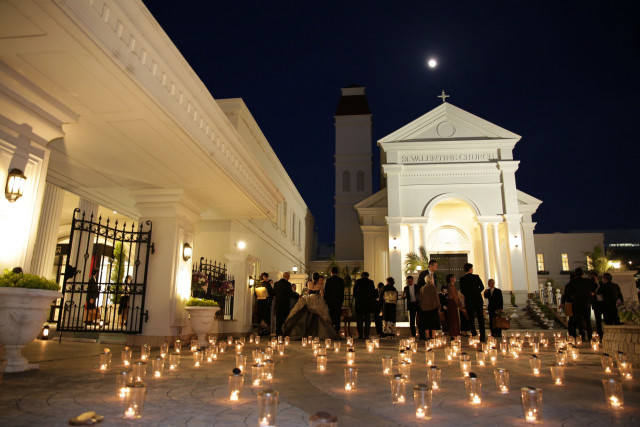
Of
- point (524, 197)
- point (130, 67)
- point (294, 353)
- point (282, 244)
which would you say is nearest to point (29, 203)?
point (130, 67)

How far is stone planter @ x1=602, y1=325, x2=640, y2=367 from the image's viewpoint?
6754mm

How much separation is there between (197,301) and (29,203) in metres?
4.99

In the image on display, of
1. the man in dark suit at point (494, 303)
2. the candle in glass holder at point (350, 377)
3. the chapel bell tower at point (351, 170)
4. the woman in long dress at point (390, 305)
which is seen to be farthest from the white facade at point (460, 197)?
the candle in glass holder at point (350, 377)

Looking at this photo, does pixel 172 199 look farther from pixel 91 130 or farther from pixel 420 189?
pixel 420 189

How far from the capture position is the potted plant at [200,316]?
1022 centimetres

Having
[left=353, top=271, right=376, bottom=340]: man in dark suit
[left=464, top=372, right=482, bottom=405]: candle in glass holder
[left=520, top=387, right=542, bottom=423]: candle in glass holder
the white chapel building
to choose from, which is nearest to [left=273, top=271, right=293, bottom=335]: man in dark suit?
[left=353, top=271, right=376, bottom=340]: man in dark suit

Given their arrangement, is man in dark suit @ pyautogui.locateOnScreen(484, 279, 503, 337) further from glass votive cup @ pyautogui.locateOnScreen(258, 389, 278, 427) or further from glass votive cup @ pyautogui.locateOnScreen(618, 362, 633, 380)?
glass votive cup @ pyautogui.locateOnScreen(258, 389, 278, 427)

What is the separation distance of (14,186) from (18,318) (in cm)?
178

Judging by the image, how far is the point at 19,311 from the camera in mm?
5199

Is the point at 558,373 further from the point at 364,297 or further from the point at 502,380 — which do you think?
the point at 364,297

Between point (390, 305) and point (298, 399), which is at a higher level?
point (390, 305)

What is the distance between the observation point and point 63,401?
3.76m

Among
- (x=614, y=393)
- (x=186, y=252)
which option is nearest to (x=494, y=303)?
(x=186, y=252)

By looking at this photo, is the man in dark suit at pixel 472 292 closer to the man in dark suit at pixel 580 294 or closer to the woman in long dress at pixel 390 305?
the woman in long dress at pixel 390 305
